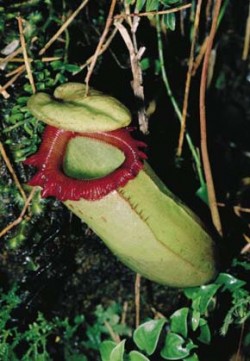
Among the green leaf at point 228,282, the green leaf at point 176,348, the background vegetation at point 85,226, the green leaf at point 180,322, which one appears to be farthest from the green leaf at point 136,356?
the green leaf at point 228,282

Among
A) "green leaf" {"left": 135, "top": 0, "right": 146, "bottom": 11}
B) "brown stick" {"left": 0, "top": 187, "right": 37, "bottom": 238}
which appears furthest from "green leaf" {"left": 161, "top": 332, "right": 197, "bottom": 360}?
"green leaf" {"left": 135, "top": 0, "right": 146, "bottom": 11}

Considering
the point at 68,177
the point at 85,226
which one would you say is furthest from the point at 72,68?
the point at 85,226

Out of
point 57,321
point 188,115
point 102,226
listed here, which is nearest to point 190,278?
point 102,226

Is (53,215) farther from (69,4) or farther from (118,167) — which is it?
(69,4)

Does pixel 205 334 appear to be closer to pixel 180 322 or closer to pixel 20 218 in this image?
pixel 180 322

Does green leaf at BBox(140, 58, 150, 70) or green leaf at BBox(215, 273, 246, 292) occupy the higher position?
green leaf at BBox(140, 58, 150, 70)

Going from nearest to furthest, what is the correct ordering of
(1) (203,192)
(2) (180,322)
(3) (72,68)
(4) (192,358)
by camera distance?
1. (4) (192,358)
2. (2) (180,322)
3. (3) (72,68)
4. (1) (203,192)

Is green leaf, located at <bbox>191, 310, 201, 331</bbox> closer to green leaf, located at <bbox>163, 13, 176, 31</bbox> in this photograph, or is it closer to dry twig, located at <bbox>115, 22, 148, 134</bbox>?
dry twig, located at <bbox>115, 22, 148, 134</bbox>
